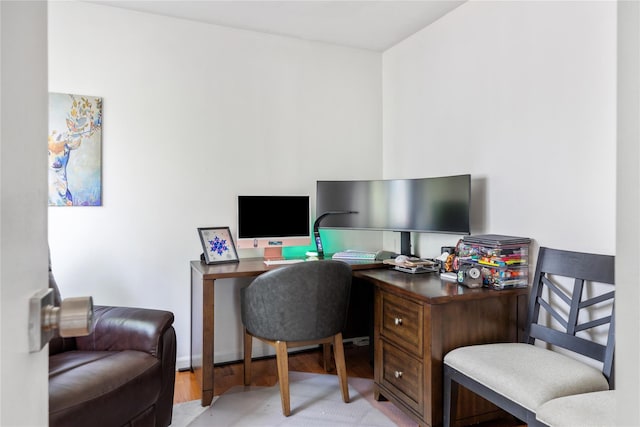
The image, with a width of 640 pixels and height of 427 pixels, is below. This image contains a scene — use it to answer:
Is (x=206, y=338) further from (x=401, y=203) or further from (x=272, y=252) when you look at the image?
(x=401, y=203)

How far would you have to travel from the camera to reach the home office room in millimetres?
1961

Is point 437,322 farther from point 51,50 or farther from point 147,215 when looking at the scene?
point 51,50

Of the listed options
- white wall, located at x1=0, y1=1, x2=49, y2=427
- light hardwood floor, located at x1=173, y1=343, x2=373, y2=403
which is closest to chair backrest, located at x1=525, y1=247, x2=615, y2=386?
light hardwood floor, located at x1=173, y1=343, x2=373, y2=403

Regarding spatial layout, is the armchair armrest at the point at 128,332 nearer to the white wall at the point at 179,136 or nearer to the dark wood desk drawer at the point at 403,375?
the white wall at the point at 179,136

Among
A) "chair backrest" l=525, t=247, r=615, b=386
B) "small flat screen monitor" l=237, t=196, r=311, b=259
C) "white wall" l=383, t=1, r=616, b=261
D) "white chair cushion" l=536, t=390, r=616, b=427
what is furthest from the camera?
"small flat screen monitor" l=237, t=196, r=311, b=259

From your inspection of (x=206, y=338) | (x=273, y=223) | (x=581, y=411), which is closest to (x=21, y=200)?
(x=581, y=411)

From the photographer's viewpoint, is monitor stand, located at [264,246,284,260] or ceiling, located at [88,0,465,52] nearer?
ceiling, located at [88,0,465,52]

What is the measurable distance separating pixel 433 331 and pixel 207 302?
1230 mm

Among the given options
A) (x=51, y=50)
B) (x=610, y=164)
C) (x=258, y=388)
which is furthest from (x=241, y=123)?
(x=610, y=164)

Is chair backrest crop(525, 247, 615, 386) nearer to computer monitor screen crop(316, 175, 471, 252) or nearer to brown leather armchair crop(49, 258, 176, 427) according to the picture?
computer monitor screen crop(316, 175, 471, 252)

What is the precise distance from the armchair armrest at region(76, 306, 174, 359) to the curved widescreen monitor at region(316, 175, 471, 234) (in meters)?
1.45

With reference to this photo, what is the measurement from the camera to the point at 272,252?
9.61 ft

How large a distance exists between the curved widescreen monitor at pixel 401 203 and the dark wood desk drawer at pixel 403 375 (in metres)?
0.79

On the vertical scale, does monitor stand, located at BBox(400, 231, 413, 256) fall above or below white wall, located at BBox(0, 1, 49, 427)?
below
